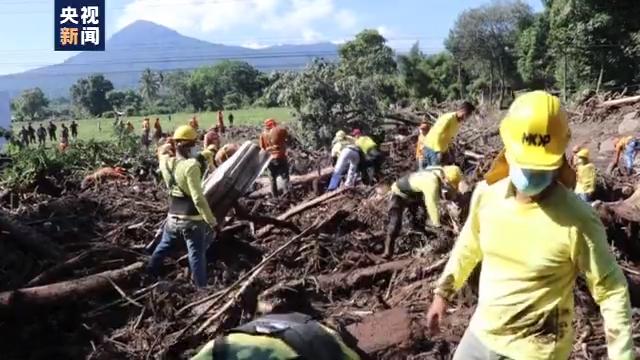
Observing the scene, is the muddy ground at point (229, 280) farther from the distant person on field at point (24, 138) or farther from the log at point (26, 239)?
the distant person on field at point (24, 138)

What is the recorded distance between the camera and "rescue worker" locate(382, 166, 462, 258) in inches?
260

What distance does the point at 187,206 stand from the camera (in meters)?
6.36

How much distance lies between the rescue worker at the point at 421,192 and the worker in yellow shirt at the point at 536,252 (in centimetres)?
369

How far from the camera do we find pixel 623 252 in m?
6.39

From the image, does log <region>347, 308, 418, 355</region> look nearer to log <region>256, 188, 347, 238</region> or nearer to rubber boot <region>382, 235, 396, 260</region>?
rubber boot <region>382, 235, 396, 260</region>

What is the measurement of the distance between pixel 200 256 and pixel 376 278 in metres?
1.56

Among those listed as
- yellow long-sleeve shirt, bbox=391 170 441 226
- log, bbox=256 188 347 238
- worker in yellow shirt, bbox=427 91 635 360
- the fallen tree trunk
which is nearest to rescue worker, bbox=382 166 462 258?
yellow long-sleeve shirt, bbox=391 170 441 226

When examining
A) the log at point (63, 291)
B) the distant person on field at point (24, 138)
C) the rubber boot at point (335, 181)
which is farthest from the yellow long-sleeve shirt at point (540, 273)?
the distant person on field at point (24, 138)

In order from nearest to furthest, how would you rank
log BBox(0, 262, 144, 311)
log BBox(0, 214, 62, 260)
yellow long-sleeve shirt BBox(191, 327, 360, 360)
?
yellow long-sleeve shirt BBox(191, 327, 360, 360)
log BBox(0, 262, 144, 311)
log BBox(0, 214, 62, 260)

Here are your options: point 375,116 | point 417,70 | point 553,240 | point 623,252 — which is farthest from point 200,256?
point 417,70

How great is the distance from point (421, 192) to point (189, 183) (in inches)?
86.1

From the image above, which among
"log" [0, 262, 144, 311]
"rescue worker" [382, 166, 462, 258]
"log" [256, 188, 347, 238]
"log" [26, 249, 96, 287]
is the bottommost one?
"log" [26, 249, 96, 287]

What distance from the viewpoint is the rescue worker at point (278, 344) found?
7.17 feet

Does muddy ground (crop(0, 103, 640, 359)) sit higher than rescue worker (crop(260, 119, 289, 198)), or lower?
lower
